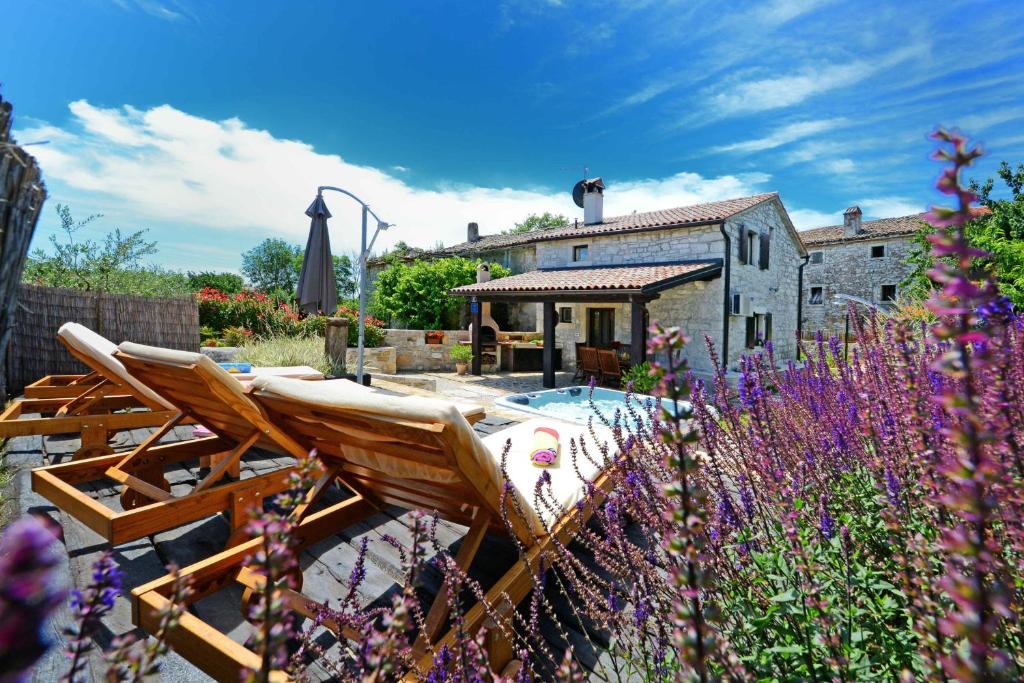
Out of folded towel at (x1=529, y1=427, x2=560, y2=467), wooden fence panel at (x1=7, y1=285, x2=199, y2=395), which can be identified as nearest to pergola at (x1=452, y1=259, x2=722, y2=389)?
folded towel at (x1=529, y1=427, x2=560, y2=467)

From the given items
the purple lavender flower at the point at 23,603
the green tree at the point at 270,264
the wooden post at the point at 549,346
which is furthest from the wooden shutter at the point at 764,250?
the green tree at the point at 270,264

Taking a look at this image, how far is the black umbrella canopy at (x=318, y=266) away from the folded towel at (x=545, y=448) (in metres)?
6.85

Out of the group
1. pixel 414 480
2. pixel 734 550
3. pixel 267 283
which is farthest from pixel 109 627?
pixel 267 283

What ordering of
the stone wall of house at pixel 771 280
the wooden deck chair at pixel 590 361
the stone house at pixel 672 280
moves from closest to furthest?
the wooden deck chair at pixel 590 361 < the stone house at pixel 672 280 < the stone wall of house at pixel 771 280

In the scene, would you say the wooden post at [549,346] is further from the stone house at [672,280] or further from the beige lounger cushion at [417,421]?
the beige lounger cushion at [417,421]

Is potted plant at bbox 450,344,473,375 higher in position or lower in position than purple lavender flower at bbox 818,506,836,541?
lower

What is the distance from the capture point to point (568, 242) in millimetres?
16391

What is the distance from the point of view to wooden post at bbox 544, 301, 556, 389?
12.0 meters

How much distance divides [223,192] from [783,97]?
888 inches

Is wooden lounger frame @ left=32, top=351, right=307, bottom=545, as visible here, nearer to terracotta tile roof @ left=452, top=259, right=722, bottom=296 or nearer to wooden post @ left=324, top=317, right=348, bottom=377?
wooden post @ left=324, top=317, right=348, bottom=377

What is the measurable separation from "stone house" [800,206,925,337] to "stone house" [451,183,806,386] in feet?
35.0

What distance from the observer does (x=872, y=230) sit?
25156mm

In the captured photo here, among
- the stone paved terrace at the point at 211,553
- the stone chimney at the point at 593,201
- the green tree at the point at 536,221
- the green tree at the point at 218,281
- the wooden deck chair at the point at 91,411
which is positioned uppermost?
the green tree at the point at 536,221

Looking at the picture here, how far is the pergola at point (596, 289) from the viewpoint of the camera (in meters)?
10.9
